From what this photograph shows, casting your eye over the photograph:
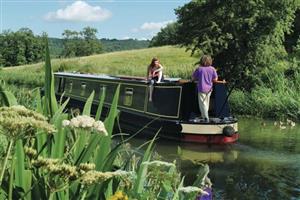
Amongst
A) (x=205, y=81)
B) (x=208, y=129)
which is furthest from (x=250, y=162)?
(x=205, y=81)

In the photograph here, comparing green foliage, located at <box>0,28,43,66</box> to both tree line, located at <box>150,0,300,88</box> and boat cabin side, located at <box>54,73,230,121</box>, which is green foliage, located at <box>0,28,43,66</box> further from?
boat cabin side, located at <box>54,73,230,121</box>

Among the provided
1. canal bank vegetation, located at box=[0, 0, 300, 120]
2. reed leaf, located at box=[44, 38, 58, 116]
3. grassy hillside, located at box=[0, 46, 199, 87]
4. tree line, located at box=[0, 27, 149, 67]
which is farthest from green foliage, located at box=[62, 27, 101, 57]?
reed leaf, located at box=[44, 38, 58, 116]

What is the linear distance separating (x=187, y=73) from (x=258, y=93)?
309 inches

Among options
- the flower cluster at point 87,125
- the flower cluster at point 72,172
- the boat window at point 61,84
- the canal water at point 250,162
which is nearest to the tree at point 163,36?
the boat window at point 61,84

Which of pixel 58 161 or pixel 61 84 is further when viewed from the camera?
pixel 61 84

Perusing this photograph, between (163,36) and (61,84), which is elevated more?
(163,36)

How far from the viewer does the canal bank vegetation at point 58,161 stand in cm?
166

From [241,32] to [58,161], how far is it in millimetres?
19731

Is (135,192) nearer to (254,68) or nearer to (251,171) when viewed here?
(251,171)

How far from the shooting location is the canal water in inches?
303

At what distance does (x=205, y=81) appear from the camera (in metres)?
11.6

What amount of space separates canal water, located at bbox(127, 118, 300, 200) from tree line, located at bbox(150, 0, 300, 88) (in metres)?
7.25

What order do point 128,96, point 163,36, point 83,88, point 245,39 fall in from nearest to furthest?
point 128,96 < point 83,88 < point 245,39 < point 163,36

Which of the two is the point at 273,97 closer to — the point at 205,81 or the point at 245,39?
the point at 245,39
